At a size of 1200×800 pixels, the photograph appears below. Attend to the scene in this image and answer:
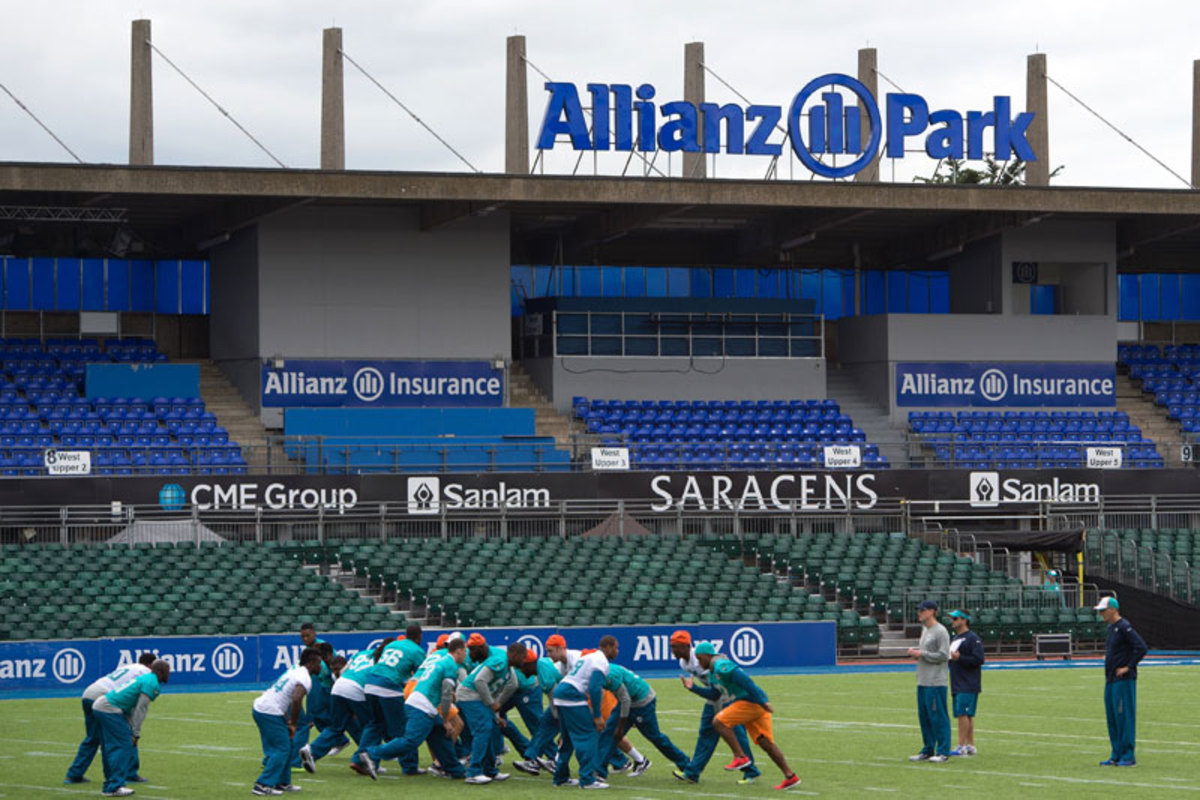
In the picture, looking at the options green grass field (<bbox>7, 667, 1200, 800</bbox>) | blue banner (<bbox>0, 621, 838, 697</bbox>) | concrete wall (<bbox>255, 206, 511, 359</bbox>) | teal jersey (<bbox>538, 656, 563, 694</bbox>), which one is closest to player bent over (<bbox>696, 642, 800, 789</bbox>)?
green grass field (<bbox>7, 667, 1200, 800</bbox>)

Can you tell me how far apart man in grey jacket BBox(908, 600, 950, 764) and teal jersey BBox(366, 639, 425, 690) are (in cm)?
546

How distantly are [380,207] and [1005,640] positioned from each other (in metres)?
19.3

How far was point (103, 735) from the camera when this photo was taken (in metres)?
19.4

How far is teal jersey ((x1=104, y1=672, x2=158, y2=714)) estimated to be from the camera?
19.4 meters

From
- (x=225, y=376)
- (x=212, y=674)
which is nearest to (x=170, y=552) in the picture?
(x=212, y=674)

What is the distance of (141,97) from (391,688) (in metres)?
31.6

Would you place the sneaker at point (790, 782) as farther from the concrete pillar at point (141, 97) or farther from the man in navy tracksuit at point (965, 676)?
the concrete pillar at point (141, 97)

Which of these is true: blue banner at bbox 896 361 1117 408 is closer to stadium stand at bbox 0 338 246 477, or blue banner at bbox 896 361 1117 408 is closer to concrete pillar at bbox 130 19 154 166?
stadium stand at bbox 0 338 246 477

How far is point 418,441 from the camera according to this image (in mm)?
47562

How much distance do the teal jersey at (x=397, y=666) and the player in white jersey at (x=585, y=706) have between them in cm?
188

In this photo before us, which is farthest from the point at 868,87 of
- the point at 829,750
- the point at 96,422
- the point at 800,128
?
the point at 829,750

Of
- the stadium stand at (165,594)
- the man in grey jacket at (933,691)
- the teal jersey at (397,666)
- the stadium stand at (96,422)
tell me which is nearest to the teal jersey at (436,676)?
the teal jersey at (397,666)

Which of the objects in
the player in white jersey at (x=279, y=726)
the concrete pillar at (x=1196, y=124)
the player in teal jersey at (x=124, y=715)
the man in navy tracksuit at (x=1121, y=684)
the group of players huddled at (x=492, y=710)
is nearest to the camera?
the player in white jersey at (x=279, y=726)

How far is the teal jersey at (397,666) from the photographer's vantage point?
818 inches
